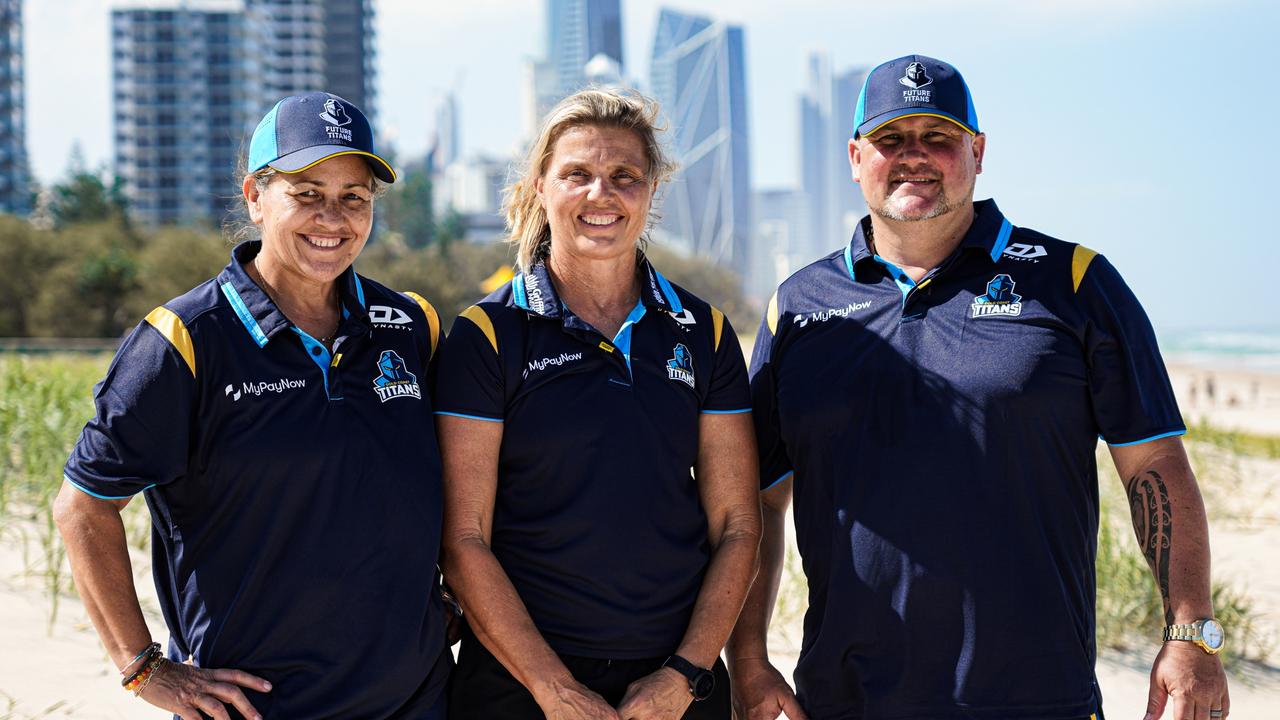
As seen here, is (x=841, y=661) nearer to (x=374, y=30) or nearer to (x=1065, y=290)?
(x=1065, y=290)

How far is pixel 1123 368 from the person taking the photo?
101 inches

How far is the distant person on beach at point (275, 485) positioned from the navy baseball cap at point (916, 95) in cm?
134

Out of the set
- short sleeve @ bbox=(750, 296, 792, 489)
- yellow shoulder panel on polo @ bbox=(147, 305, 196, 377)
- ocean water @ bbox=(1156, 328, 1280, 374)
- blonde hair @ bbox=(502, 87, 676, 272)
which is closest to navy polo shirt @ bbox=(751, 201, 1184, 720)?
short sleeve @ bbox=(750, 296, 792, 489)

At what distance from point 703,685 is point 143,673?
1.31 metres

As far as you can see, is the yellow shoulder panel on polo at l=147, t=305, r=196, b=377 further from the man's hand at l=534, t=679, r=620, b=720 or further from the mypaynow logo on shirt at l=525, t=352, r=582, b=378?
the man's hand at l=534, t=679, r=620, b=720

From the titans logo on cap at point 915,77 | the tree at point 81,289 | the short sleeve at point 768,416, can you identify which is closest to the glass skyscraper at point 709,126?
the tree at point 81,289

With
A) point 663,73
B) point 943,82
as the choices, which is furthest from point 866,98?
point 663,73

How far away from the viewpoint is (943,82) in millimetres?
2746

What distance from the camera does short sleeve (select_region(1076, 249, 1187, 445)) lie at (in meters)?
2.55

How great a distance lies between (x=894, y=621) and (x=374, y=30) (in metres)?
146

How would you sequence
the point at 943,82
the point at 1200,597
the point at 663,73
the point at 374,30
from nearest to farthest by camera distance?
1. the point at 1200,597
2. the point at 943,82
3. the point at 374,30
4. the point at 663,73

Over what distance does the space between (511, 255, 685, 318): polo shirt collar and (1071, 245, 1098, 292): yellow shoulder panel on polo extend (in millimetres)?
1023

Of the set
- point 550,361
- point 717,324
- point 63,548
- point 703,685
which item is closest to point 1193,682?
point 703,685

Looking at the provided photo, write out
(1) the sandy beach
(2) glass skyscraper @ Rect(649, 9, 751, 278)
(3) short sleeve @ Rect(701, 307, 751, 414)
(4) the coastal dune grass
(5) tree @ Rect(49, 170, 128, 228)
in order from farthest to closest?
(2) glass skyscraper @ Rect(649, 9, 751, 278)
(5) tree @ Rect(49, 170, 128, 228)
(4) the coastal dune grass
(1) the sandy beach
(3) short sleeve @ Rect(701, 307, 751, 414)
